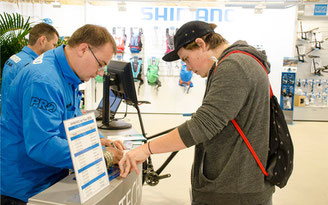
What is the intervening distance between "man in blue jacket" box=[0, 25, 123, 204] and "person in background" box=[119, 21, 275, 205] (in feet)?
1.17

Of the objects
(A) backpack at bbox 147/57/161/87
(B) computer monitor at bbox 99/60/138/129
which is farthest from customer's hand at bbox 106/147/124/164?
(A) backpack at bbox 147/57/161/87

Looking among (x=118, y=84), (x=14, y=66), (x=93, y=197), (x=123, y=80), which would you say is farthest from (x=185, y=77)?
(x=93, y=197)

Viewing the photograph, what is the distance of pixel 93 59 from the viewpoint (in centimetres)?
142

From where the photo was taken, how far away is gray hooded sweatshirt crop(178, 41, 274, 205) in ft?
3.89

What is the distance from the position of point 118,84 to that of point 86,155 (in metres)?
1.39

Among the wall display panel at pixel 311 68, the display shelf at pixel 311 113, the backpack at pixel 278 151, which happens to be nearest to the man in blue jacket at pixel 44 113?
the backpack at pixel 278 151

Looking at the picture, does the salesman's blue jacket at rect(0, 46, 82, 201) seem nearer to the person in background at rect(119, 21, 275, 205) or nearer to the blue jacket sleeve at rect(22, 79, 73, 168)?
the blue jacket sleeve at rect(22, 79, 73, 168)

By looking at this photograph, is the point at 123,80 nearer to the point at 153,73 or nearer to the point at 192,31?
the point at 192,31

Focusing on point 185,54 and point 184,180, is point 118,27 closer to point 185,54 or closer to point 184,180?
point 184,180

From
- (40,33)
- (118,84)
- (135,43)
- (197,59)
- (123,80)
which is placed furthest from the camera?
(135,43)

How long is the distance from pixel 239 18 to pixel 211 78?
7.29 metres

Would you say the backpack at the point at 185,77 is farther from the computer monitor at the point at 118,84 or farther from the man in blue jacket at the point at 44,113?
the man in blue jacket at the point at 44,113

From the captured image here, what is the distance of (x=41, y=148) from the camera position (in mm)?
1153

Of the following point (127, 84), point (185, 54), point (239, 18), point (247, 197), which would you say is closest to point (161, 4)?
point (239, 18)
